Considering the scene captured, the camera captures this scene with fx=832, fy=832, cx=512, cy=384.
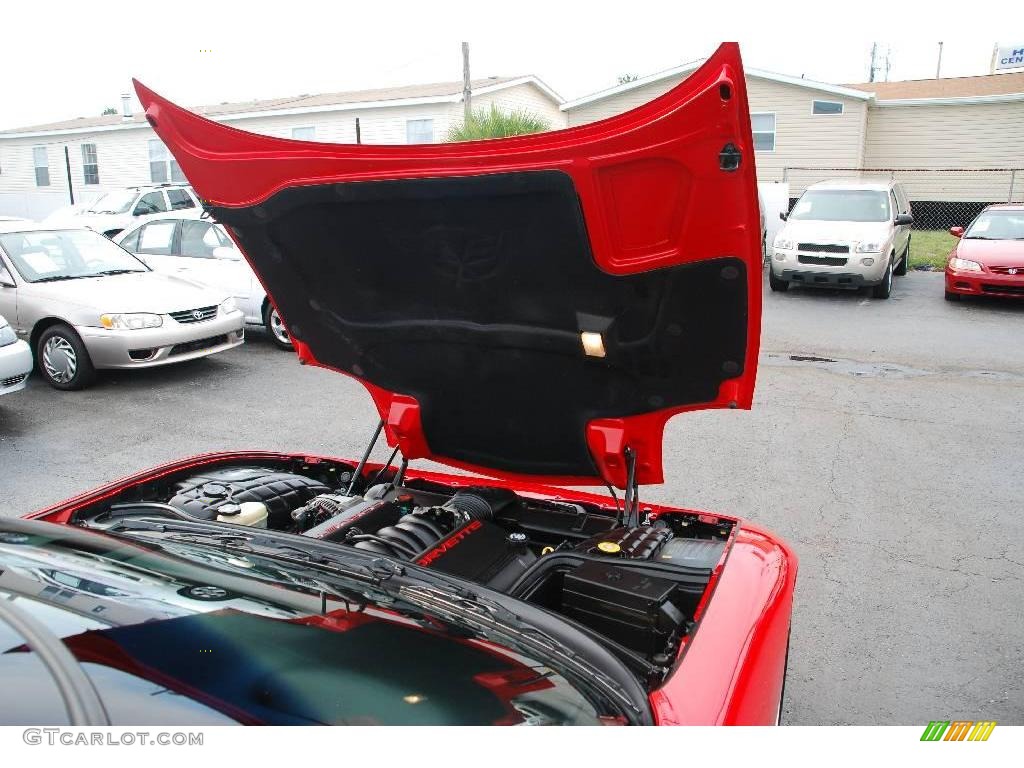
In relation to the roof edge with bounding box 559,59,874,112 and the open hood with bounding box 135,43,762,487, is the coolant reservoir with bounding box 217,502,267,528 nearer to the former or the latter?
the open hood with bounding box 135,43,762,487

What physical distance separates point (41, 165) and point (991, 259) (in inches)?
1170

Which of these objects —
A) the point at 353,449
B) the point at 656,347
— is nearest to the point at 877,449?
the point at 353,449

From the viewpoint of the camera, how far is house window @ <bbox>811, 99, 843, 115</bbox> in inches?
855

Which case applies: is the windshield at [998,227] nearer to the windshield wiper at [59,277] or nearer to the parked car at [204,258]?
the parked car at [204,258]

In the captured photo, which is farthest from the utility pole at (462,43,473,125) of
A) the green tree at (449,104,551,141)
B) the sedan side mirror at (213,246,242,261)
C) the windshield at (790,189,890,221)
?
the sedan side mirror at (213,246,242,261)

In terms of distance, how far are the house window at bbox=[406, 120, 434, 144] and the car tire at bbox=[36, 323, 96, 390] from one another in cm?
1610

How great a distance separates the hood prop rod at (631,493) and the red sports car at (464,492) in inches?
0.4

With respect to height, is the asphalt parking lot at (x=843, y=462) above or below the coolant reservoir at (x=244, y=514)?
below

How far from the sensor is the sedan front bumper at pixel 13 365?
6352 mm

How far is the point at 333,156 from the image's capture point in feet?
7.75

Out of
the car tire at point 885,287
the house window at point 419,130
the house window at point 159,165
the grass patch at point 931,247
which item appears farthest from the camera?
the house window at point 159,165

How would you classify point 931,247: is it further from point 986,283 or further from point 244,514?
point 244,514

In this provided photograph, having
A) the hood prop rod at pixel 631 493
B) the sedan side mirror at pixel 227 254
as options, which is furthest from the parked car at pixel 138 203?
the hood prop rod at pixel 631 493

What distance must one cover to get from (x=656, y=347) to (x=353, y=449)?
3.96m
